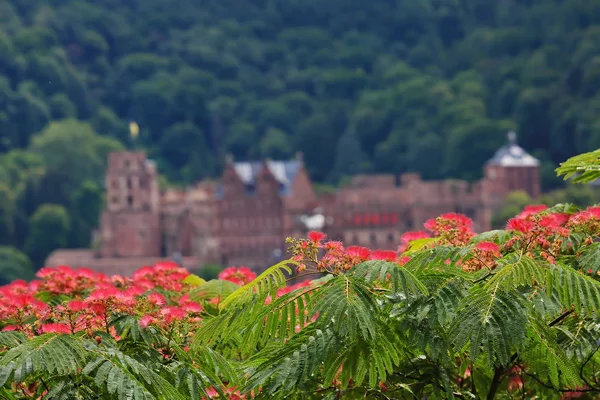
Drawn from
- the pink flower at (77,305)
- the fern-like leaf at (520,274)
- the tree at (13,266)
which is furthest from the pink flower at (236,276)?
the tree at (13,266)

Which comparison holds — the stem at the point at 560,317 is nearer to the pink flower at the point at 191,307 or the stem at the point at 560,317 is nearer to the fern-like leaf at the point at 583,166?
the fern-like leaf at the point at 583,166

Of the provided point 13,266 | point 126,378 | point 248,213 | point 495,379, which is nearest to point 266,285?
point 126,378

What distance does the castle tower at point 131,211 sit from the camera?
458ft

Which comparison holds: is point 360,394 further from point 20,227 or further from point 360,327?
point 20,227

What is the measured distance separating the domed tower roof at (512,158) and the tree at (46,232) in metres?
32.0

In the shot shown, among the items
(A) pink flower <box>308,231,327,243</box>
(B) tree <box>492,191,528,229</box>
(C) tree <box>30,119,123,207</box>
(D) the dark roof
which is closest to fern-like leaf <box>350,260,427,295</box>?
(A) pink flower <box>308,231,327,243</box>

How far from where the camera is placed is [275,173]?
5979 inches

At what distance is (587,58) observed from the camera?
579 feet

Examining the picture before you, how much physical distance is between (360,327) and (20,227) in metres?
145

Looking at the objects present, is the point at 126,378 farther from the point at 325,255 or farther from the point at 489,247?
the point at 489,247

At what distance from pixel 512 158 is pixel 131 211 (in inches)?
1177

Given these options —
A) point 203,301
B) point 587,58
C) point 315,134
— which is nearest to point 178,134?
point 315,134

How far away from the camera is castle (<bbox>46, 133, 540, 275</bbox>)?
135m

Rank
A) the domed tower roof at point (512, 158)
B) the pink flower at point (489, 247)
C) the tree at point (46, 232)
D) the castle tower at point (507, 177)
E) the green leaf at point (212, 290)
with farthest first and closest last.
A: the domed tower roof at point (512, 158) → the tree at point (46, 232) → the castle tower at point (507, 177) → the green leaf at point (212, 290) → the pink flower at point (489, 247)
